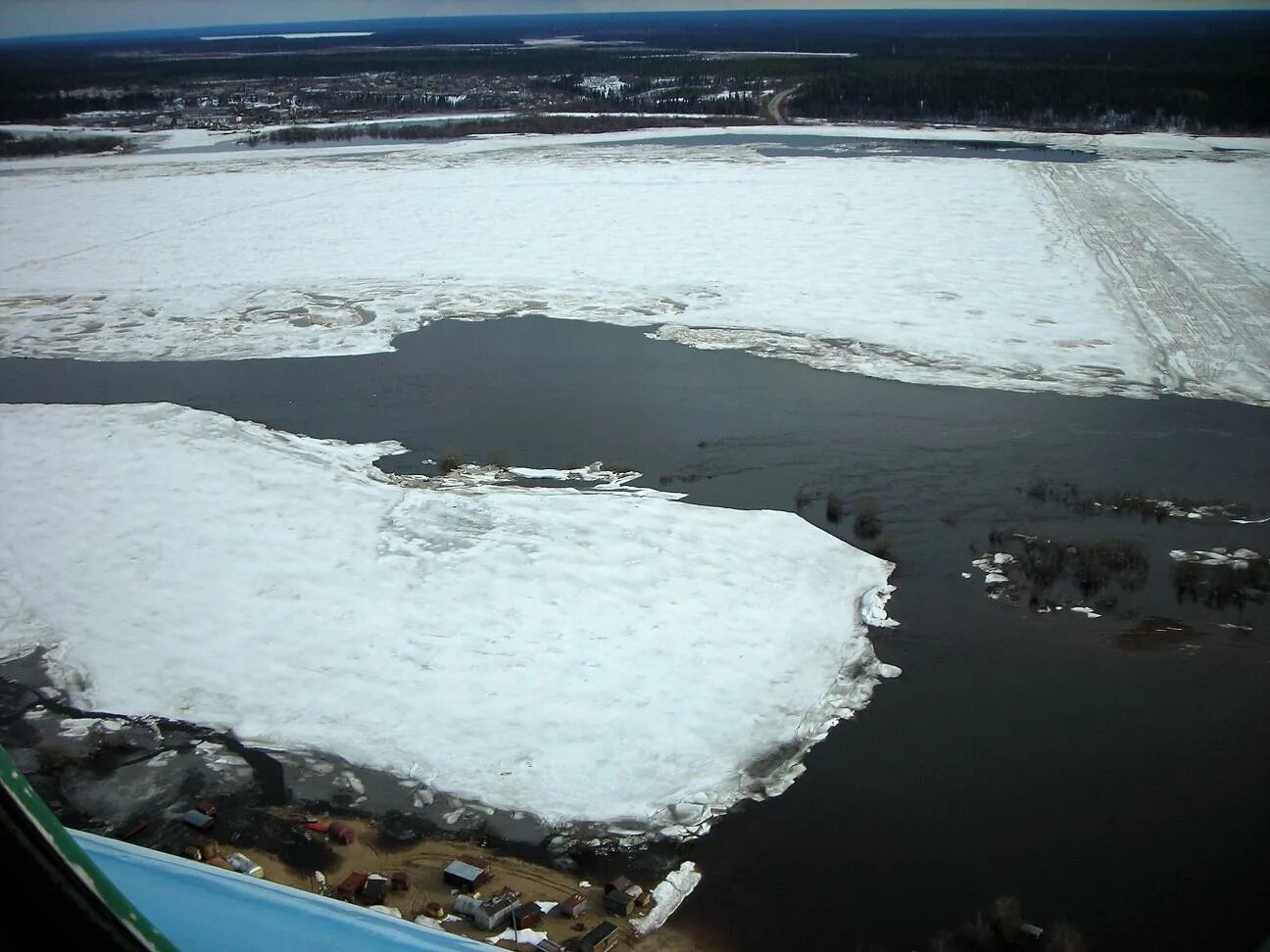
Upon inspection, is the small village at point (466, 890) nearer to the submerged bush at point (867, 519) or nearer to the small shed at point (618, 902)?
the small shed at point (618, 902)

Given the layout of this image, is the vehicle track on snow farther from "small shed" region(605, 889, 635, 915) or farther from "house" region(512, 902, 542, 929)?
"house" region(512, 902, 542, 929)

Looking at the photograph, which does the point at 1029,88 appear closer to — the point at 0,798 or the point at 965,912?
the point at 965,912

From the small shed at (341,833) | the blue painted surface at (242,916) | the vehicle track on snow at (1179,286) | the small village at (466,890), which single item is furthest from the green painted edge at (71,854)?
the vehicle track on snow at (1179,286)

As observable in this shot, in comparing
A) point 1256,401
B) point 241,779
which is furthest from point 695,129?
point 241,779

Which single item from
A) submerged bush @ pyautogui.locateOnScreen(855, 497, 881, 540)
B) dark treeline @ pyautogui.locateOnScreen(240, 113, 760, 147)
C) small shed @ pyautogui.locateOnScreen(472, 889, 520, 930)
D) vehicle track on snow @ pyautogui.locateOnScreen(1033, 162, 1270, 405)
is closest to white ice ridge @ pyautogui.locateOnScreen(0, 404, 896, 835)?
submerged bush @ pyautogui.locateOnScreen(855, 497, 881, 540)

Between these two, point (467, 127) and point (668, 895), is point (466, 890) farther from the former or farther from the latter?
point (467, 127)

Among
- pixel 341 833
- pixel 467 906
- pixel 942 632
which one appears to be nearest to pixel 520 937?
pixel 467 906
